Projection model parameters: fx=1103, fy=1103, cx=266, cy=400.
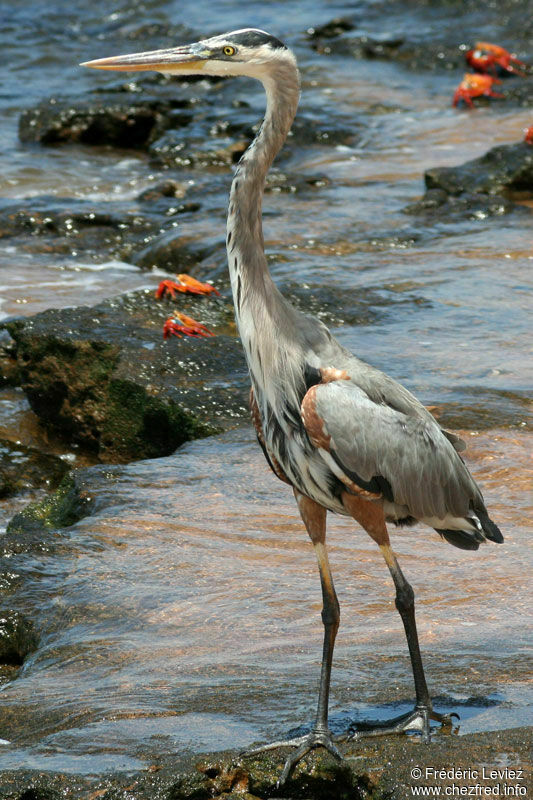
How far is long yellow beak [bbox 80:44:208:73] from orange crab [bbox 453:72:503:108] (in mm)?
12721

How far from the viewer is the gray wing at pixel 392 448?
3822 mm

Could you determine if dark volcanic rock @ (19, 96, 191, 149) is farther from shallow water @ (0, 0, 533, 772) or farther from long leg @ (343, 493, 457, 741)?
long leg @ (343, 493, 457, 741)

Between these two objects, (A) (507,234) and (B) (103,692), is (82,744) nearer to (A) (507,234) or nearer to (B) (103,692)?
(B) (103,692)

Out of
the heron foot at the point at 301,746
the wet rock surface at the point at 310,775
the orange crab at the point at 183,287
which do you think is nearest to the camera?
the wet rock surface at the point at 310,775

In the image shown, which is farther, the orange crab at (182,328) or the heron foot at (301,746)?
the orange crab at (182,328)

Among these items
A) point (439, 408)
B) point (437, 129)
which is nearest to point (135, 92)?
point (437, 129)

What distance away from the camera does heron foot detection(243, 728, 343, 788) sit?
3484 millimetres

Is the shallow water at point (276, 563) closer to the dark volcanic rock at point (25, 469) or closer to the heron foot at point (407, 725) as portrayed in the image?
the heron foot at point (407, 725)

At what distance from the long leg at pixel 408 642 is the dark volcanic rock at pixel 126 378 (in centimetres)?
297

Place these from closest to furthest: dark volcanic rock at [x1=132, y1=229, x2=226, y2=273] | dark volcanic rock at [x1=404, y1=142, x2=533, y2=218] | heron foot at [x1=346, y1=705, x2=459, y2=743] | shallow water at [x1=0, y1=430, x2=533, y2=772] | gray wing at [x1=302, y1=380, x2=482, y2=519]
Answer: heron foot at [x1=346, y1=705, x2=459, y2=743] < gray wing at [x1=302, y1=380, x2=482, y2=519] < shallow water at [x1=0, y1=430, x2=533, y2=772] < dark volcanic rock at [x1=132, y1=229, x2=226, y2=273] < dark volcanic rock at [x1=404, y1=142, x2=533, y2=218]

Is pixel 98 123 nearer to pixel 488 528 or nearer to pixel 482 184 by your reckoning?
pixel 482 184

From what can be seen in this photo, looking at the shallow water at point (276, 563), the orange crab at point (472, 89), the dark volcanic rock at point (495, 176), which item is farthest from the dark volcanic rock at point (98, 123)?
the dark volcanic rock at point (495, 176)

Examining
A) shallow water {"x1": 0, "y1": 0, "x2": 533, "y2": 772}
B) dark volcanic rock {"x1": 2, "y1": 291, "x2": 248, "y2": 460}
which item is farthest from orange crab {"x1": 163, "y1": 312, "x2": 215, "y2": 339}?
shallow water {"x1": 0, "y1": 0, "x2": 533, "y2": 772}

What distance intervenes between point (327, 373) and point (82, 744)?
5.09ft
